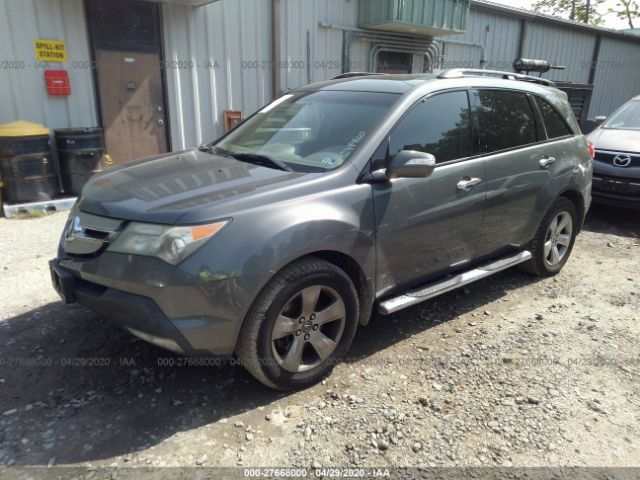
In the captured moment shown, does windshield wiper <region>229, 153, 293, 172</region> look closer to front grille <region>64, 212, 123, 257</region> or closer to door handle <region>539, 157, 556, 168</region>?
front grille <region>64, 212, 123, 257</region>

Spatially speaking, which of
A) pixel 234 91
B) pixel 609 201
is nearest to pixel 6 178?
pixel 234 91

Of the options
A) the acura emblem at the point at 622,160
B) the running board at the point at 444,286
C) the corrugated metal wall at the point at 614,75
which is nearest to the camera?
Result: the running board at the point at 444,286

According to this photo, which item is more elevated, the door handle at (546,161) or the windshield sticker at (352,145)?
the windshield sticker at (352,145)

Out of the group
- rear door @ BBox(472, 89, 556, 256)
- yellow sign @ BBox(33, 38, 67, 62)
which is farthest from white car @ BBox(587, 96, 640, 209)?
yellow sign @ BBox(33, 38, 67, 62)

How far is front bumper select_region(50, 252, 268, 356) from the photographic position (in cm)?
244

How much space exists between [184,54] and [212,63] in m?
0.53

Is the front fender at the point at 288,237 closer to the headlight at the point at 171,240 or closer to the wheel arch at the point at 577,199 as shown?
the headlight at the point at 171,240

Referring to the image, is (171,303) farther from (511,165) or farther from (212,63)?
(212,63)

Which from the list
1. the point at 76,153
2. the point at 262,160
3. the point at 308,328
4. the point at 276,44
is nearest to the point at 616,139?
the point at 276,44

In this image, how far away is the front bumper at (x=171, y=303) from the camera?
2.44 metres

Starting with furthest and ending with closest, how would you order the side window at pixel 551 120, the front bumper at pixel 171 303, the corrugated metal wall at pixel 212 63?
the corrugated metal wall at pixel 212 63
the side window at pixel 551 120
the front bumper at pixel 171 303

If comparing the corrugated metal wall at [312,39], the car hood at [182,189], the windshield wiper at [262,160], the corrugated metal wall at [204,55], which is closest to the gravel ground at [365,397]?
the car hood at [182,189]

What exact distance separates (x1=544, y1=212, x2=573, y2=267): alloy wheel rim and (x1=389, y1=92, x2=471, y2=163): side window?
1.53 m

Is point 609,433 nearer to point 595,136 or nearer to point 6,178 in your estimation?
point 595,136
